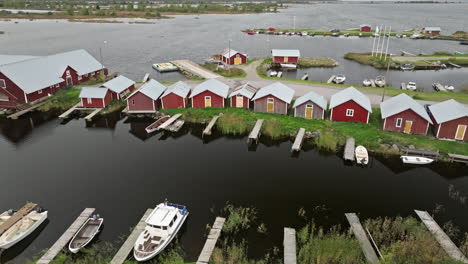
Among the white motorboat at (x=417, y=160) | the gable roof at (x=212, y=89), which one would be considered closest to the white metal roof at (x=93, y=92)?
the gable roof at (x=212, y=89)

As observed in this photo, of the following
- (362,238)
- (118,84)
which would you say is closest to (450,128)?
(362,238)

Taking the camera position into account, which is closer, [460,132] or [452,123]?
[452,123]

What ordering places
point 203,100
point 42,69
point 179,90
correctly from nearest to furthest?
point 203,100, point 179,90, point 42,69

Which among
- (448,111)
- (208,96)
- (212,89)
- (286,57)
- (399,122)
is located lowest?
(399,122)

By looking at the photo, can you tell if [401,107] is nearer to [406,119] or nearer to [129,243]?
[406,119]

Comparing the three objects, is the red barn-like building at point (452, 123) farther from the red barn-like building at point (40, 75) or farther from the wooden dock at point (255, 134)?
the red barn-like building at point (40, 75)

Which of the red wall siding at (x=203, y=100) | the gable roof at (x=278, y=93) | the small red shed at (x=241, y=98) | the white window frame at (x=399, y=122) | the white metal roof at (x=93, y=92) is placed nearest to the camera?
the white window frame at (x=399, y=122)

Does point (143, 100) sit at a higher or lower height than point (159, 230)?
higher

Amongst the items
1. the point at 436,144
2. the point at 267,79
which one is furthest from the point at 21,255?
the point at 267,79
